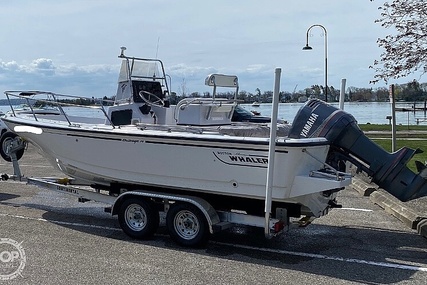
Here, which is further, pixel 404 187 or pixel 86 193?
pixel 86 193

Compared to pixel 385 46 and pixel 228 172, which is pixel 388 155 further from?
pixel 385 46

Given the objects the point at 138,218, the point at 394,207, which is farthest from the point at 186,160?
the point at 394,207

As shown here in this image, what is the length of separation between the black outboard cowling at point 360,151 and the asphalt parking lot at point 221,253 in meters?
0.88

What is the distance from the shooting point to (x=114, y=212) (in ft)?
26.0

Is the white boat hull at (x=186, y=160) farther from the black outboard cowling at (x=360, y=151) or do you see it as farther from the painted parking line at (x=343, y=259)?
the painted parking line at (x=343, y=259)

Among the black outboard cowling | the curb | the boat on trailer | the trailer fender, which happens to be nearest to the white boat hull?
the boat on trailer

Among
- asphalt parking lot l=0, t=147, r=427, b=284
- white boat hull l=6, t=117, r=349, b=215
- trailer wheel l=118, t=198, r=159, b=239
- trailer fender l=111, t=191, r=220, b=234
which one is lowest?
asphalt parking lot l=0, t=147, r=427, b=284

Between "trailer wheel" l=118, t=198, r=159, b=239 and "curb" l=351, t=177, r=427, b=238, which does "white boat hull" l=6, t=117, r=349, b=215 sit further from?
"curb" l=351, t=177, r=427, b=238

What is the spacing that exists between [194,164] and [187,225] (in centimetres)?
85

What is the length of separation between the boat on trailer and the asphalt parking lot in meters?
0.43

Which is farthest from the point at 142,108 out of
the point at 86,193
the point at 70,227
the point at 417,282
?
the point at 417,282

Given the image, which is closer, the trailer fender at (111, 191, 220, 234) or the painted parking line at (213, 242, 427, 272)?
the painted parking line at (213, 242, 427, 272)

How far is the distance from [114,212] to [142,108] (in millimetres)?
1925

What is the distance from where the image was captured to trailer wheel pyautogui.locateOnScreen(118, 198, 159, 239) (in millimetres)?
7672
